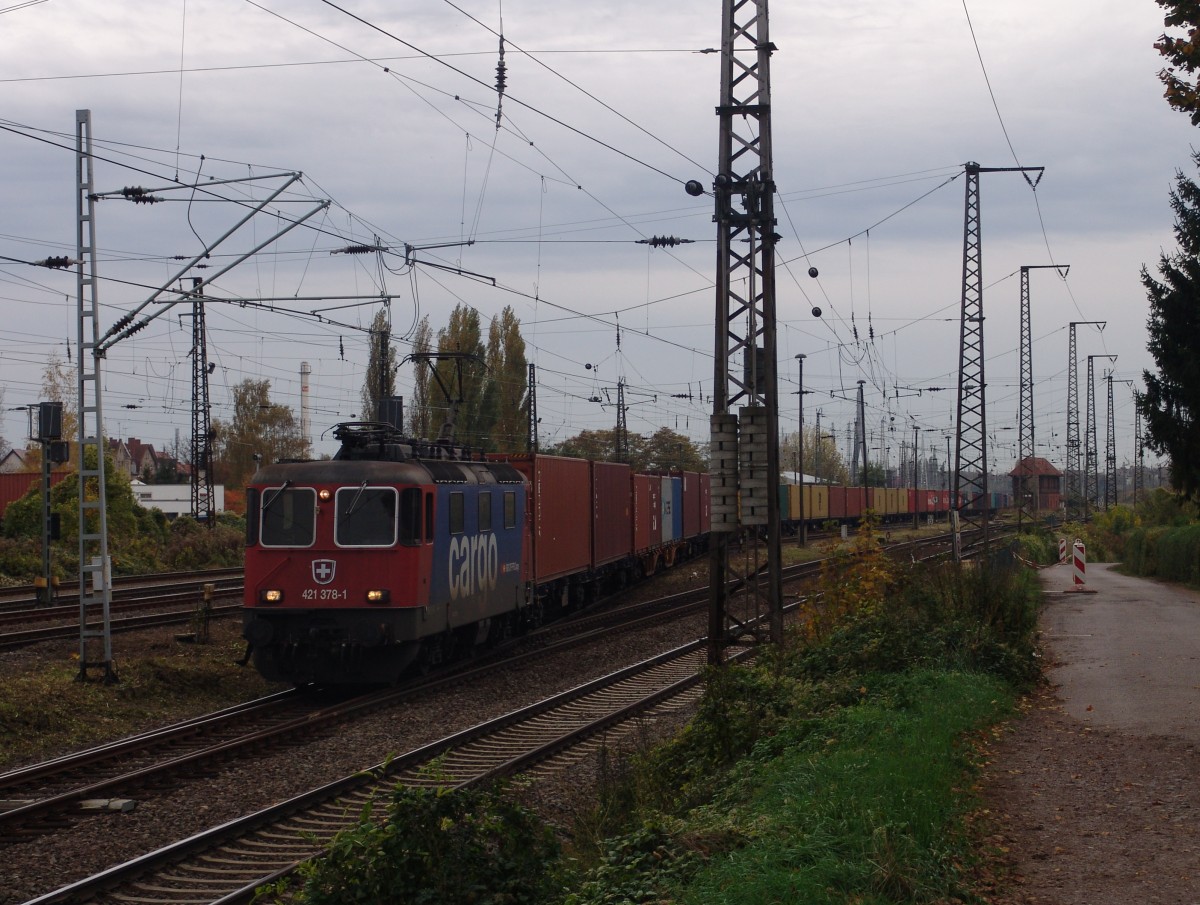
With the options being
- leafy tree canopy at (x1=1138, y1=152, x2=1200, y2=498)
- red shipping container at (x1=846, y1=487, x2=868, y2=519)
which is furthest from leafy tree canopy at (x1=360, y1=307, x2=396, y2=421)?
red shipping container at (x1=846, y1=487, x2=868, y2=519)

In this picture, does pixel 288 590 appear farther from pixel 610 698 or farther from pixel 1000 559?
pixel 1000 559

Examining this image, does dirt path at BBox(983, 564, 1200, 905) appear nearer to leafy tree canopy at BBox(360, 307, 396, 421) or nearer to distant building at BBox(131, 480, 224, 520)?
leafy tree canopy at BBox(360, 307, 396, 421)

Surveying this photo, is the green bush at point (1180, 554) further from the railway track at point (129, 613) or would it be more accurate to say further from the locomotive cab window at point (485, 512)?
the railway track at point (129, 613)

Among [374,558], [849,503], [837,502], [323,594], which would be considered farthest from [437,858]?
[849,503]

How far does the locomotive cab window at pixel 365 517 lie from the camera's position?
1496 centimetres

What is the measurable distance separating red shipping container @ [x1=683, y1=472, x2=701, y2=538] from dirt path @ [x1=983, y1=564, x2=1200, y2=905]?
22.2 meters

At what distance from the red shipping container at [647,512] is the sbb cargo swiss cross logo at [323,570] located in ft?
52.6

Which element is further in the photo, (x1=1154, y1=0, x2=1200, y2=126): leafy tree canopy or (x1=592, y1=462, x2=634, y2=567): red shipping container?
(x1=592, y1=462, x2=634, y2=567): red shipping container

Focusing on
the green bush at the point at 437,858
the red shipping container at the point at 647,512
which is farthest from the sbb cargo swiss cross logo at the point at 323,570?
the red shipping container at the point at 647,512

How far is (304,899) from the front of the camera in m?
5.98

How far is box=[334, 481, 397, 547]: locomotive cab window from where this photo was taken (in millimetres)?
14961

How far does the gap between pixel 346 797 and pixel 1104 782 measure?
585 centimetres

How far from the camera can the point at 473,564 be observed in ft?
56.8

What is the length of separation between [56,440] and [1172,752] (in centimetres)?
1633
